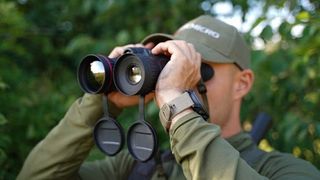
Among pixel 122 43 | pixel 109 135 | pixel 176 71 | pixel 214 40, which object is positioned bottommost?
pixel 122 43

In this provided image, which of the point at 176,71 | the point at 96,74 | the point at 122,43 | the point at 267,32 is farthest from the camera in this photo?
the point at 122,43

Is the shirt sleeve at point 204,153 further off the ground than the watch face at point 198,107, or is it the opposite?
the watch face at point 198,107

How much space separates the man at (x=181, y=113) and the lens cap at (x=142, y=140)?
0.07 metres

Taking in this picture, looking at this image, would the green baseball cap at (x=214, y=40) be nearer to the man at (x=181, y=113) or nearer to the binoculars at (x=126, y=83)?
the man at (x=181, y=113)

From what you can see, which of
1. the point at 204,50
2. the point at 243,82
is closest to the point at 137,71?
the point at 204,50

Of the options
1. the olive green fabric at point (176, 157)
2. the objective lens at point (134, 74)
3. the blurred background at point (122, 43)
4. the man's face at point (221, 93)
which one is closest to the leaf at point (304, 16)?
the blurred background at point (122, 43)

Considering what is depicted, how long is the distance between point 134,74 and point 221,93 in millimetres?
411

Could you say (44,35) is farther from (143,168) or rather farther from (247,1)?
(143,168)

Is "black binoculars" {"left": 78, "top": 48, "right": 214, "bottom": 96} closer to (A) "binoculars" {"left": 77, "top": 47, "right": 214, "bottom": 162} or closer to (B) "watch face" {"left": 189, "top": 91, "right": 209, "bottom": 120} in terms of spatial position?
(A) "binoculars" {"left": 77, "top": 47, "right": 214, "bottom": 162}

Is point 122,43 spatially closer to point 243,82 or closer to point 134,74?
point 243,82

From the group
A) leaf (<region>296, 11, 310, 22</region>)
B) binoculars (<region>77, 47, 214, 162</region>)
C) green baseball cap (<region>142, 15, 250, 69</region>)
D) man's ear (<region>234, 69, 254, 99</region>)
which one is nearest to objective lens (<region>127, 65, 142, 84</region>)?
binoculars (<region>77, 47, 214, 162</region>)

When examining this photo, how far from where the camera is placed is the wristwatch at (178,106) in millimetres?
1550

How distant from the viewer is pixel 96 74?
1757mm

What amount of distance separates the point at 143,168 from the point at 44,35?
159 cm
